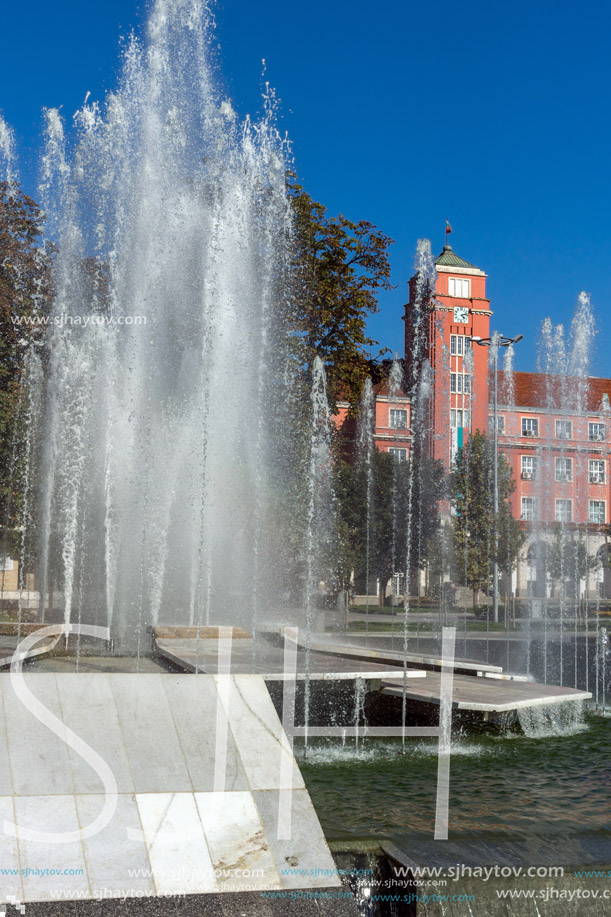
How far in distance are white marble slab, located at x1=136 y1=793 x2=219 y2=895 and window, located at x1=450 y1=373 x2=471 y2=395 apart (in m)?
50.6

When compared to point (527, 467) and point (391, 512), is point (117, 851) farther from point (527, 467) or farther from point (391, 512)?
point (527, 467)

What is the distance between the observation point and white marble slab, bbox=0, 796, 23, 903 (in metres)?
3.54

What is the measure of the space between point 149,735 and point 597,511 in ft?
189

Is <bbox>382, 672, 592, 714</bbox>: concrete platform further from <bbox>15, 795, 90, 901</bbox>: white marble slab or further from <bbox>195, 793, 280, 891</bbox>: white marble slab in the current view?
<bbox>15, 795, 90, 901</bbox>: white marble slab

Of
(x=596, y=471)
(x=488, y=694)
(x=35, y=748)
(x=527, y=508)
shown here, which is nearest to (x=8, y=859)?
(x=35, y=748)

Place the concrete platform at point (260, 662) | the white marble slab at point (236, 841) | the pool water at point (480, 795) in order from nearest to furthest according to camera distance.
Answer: the white marble slab at point (236, 841) → the pool water at point (480, 795) → the concrete platform at point (260, 662)

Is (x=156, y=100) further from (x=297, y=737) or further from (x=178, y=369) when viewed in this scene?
(x=297, y=737)

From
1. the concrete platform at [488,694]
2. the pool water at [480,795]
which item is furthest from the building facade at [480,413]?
the pool water at [480,795]

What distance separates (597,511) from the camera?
58781 millimetres

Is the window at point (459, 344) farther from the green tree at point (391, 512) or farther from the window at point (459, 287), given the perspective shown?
the green tree at point (391, 512)

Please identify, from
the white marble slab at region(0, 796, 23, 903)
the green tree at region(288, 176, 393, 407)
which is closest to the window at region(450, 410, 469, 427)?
the green tree at region(288, 176, 393, 407)

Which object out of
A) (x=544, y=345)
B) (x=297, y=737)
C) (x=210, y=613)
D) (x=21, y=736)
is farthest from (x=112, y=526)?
(x=544, y=345)

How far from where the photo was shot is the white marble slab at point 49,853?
3600 millimetres

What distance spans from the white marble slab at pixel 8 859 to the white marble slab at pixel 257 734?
3.60 feet
